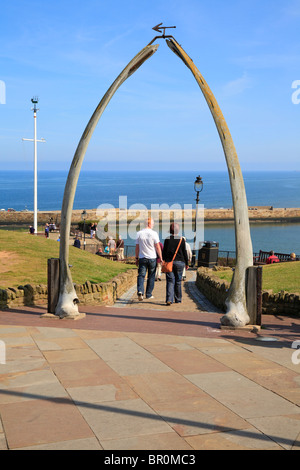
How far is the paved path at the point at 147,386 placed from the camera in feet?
14.1

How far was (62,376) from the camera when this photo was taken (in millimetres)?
5840

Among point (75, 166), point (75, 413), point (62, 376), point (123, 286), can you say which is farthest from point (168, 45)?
point (123, 286)

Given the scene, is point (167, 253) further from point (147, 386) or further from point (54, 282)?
point (147, 386)

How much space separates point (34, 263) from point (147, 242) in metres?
5.90

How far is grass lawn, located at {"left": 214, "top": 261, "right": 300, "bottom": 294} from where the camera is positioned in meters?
12.4

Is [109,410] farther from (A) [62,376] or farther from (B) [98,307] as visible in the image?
(B) [98,307]

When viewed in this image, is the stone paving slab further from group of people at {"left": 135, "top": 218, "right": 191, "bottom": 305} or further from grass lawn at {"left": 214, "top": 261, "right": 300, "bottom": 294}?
grass lawn at {"left": 214, "top": 261, "right": 300, "bottom": 294}

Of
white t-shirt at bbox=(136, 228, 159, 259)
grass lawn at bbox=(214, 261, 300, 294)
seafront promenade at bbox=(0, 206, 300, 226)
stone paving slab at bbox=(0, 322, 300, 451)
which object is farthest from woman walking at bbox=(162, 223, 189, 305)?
seafront promenade at bbox=(0, 206, 300, 226)

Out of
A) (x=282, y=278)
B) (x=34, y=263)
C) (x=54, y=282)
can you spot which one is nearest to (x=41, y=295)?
(x=54, y=282)

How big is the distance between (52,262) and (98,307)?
6.22 ft

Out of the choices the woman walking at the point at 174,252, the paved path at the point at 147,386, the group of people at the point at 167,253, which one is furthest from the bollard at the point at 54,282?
the woman walking at the point at 174,252

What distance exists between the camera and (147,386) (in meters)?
5.55

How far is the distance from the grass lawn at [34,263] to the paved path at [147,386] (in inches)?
192

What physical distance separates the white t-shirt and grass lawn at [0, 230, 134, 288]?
3235 mm
